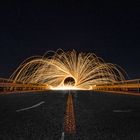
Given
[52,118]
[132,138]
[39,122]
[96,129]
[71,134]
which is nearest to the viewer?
[132,138]

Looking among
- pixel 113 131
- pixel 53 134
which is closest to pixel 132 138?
pixel 113 131

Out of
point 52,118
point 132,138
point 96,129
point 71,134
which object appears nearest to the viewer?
point 132,138

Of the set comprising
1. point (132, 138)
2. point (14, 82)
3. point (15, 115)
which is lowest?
point (132, 138)

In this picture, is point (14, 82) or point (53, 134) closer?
point (53, 134)

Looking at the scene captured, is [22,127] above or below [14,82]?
below

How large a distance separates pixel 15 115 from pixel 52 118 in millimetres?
1480

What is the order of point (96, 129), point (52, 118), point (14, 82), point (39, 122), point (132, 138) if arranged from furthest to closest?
1. point (14, 82)
2. point (52, 118)
3. point (39, 122)
4. point (96, 129)
5. point (132, 138)

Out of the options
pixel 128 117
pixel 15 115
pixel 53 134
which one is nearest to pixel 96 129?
pixel 53 134

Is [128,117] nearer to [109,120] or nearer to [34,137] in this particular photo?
[109,120]

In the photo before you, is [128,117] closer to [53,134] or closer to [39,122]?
[39,122]

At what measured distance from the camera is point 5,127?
32.1ft

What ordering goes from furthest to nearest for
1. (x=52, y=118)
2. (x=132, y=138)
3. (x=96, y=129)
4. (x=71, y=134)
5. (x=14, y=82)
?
(x=14, y=82), (x=52, y=118), (x=96, y=129), (x=71, y=134), (x=132, y=138)

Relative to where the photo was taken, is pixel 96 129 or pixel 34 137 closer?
pixel 34 137

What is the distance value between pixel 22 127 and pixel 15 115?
9.28ft
